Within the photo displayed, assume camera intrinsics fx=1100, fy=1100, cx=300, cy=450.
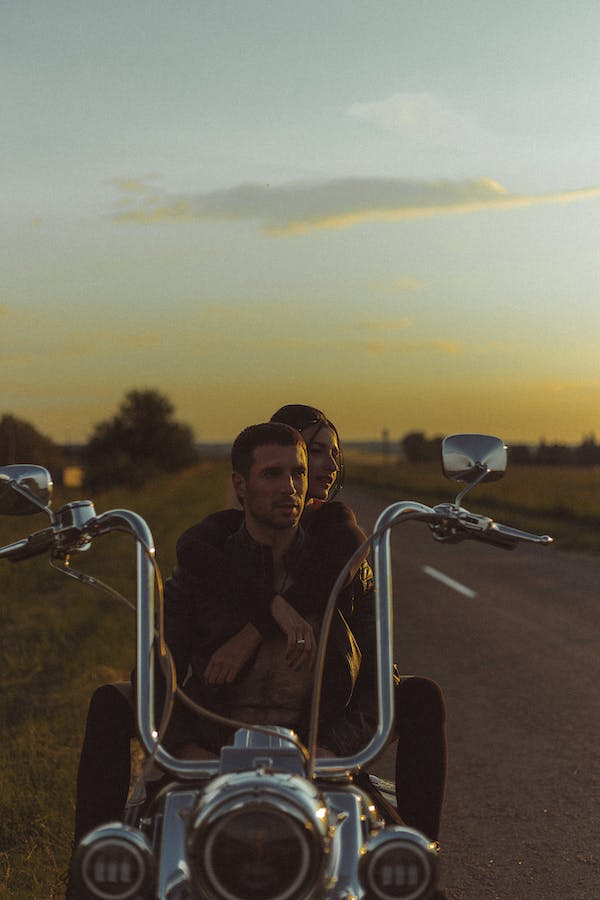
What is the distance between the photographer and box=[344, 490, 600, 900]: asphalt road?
4195 millimetres

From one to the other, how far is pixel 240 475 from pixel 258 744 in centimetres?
73

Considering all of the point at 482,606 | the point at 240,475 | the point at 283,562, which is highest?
the point at 240,475

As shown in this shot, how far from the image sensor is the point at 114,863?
1.84m

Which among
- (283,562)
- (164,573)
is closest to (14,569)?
(164,573)

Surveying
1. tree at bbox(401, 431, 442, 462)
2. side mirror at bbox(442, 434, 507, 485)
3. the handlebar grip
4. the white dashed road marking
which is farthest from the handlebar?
tree at bbox(401, 431, 442, 462)

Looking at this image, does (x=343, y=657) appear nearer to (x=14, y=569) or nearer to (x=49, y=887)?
(x=49, y=887)

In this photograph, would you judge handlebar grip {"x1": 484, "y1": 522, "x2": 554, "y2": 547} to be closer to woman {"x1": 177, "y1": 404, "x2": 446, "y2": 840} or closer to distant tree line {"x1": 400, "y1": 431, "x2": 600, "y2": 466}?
woman {"x1": 177, "y1": 404, "x2": 446, "y2": 840}

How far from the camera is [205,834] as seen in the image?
1.72 metres

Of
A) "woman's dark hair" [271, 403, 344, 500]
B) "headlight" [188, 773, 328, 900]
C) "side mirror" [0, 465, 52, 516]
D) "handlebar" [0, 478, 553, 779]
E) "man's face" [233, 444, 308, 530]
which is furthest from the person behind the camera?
"woman's dark hair" [271, 403, 344, 500]

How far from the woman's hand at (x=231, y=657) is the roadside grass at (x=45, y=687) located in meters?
1.54

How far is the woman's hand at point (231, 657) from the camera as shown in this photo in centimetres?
261

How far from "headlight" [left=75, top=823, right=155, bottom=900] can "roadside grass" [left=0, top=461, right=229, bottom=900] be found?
2017 mm

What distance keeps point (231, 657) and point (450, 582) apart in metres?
10.5

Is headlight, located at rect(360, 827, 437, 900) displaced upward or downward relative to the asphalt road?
upward
